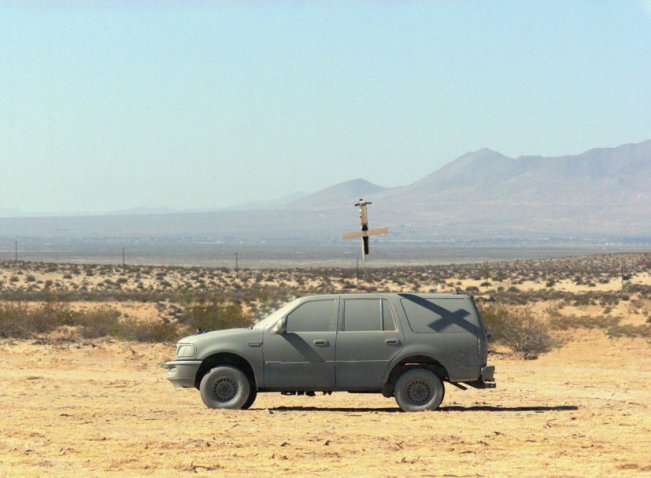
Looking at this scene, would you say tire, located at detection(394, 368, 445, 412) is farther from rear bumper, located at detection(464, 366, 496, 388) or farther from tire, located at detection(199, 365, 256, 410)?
tire, located at detection(199, 365, 256, 410)

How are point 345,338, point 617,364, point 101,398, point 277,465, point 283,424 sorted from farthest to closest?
point 617,364 → point 101,398 → point 345,338 → point 283,424 → point 277,465

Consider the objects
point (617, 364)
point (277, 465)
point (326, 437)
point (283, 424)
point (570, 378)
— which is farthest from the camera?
point (617, 364)

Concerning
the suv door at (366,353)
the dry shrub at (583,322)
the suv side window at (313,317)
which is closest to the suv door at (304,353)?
the suv side window at (313,317)

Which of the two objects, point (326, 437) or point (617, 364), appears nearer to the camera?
point (326, 437)

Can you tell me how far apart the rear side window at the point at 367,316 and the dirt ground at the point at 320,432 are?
1286mm

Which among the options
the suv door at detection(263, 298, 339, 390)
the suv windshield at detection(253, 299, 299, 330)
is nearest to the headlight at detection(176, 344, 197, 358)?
the suv windshield at detection(253, 299, 299, 330)

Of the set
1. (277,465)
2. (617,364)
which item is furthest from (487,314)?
(277,465)

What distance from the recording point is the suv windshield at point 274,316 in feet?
51.9

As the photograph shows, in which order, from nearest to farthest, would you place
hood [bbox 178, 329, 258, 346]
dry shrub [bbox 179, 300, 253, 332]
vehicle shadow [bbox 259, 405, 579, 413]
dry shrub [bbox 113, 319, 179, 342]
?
hood [bbox 178, 329, 258, 346] → vehicle shadow [bbox 259, 405, 579, 413] → dry shrub [bbox 113, 319, 179, 342] → dry shrub [bbox 179, 300, 253, 332]

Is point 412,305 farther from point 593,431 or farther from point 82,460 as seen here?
point 82,460

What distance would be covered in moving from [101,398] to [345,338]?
4830 mm

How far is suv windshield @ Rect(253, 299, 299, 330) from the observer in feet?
51.9

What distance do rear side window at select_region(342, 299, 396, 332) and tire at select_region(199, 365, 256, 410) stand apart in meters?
1.74

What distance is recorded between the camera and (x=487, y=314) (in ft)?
105
